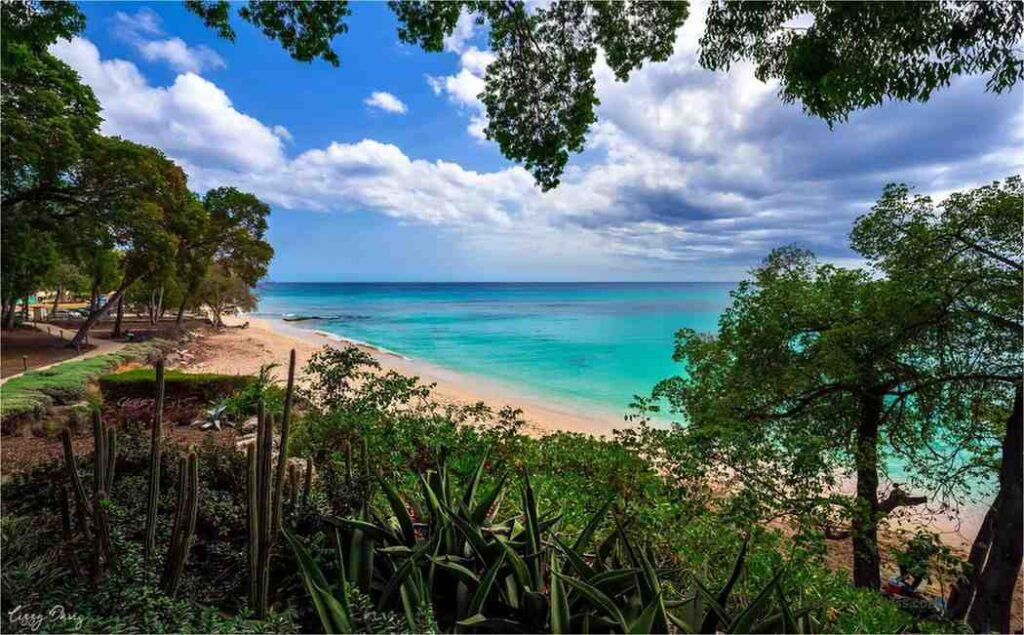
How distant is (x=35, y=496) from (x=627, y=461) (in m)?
3.56

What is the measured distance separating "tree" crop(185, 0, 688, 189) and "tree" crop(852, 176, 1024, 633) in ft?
10.9

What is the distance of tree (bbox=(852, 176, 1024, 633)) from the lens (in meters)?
3.95

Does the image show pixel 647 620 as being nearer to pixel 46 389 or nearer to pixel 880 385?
pixel 880 385

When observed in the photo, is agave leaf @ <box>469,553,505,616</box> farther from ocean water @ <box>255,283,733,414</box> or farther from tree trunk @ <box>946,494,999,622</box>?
ocean water @ <box>255,283,733,414</box>

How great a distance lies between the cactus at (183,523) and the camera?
61.5 inches

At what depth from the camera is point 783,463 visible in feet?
10.7

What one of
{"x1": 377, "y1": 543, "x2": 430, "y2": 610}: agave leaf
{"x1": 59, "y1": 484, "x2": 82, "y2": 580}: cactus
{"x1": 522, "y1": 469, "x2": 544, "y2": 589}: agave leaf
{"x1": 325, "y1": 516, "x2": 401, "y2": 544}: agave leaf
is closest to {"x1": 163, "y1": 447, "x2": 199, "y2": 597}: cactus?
{"x1": 59, "y1": 484, "x2": 82, "y2": 580}: cactus

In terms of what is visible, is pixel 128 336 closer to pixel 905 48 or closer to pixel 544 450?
pixel 544 450

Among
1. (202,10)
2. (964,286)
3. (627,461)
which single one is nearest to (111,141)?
(202,10)

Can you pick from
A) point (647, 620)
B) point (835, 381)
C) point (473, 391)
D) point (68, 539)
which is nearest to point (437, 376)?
point (473, 391)

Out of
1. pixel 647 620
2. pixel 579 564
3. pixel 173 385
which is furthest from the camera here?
pixel 173 385

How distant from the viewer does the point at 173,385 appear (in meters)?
8.87

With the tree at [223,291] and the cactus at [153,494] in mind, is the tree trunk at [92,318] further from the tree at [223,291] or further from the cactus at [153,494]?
the cactus at [153,494]

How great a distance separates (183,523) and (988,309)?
605 centimetres
